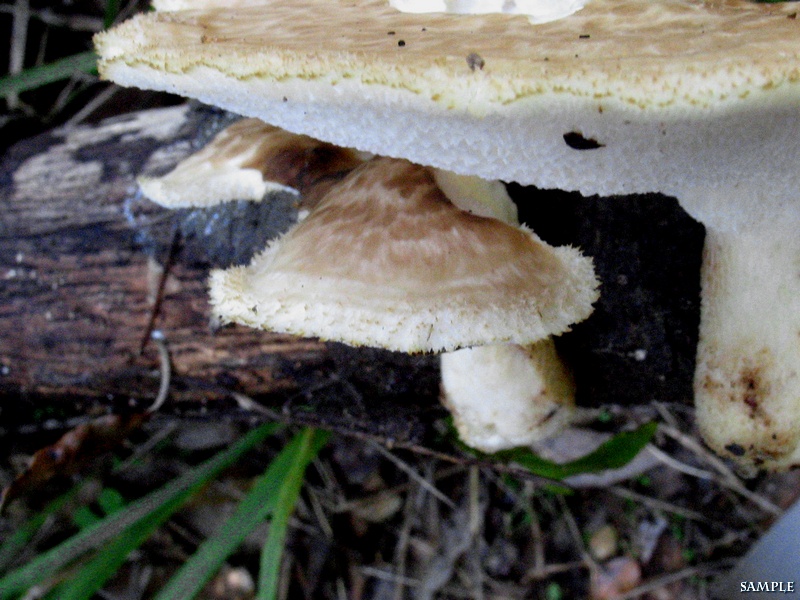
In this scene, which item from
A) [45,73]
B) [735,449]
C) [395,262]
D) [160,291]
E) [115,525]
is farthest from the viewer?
[45,73]

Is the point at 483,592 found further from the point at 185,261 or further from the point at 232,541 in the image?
the point at 185,261

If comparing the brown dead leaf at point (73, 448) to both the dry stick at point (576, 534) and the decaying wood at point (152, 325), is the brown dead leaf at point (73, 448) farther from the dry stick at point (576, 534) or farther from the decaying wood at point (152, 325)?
the dry stick at point (576, 534)

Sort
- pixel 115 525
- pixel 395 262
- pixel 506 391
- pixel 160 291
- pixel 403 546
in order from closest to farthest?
pixel 395 262 → pixel 506 391 → pixel 160 291 → pixel 115 525 → pixel 403 546

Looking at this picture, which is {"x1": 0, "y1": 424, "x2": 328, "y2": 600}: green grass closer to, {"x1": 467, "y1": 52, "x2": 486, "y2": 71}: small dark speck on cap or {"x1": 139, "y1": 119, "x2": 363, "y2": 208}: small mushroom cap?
{"x1": 139, "y1": 119, "x2": 363, "y2": 208}: small mushroom cap

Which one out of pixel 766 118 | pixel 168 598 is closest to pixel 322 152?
pixel 766 118

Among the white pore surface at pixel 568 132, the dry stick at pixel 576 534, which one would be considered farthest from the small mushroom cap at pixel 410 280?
the dry stick at pixel 576 534

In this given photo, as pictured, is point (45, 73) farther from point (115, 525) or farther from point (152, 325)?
point (115, 525)

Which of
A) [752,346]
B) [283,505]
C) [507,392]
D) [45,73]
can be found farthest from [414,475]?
[45,73]
